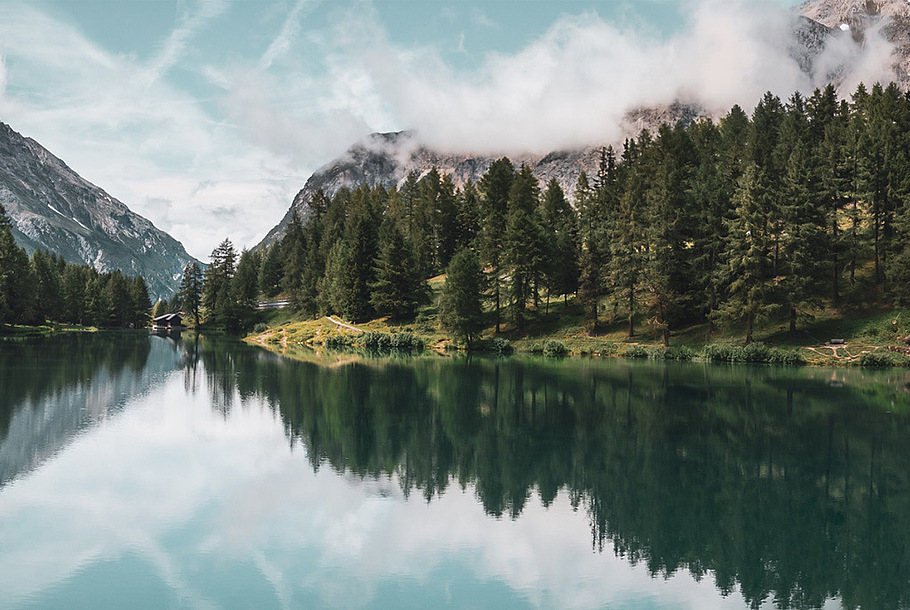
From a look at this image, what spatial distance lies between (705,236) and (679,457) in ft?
168

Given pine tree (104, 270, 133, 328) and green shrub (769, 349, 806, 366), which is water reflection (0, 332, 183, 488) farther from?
pine tree (104, 270, 133, 328)

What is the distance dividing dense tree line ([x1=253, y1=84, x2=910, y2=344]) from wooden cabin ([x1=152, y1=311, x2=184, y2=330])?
266 feet

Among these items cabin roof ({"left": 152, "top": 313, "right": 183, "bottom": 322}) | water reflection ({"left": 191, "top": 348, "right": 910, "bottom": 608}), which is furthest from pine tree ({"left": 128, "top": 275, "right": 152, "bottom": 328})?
water reflection ({"left": 191, "top": 348, "right": 910, "bottom": 608})

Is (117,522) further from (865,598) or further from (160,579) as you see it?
(865,598)

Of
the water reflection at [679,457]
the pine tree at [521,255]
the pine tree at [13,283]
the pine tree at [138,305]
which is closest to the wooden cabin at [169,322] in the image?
the pine tree at [138,305]

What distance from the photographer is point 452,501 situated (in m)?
17.4

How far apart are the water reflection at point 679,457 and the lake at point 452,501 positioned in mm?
100

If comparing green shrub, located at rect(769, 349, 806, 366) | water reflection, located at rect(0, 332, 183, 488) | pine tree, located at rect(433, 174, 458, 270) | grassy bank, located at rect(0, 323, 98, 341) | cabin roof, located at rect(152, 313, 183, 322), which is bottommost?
water reflection, located at rect(0, 332, 183, 488)

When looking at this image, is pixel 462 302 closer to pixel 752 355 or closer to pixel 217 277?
pixel 752 355

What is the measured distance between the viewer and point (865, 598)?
38.5ft

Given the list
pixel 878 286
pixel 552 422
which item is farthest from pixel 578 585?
pixel 878 286

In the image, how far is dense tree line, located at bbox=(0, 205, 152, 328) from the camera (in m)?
95.6

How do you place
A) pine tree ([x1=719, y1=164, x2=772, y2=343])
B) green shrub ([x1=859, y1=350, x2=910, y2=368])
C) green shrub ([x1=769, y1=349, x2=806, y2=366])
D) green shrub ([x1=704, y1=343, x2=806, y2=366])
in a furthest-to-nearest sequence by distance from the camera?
1. pine tree ([x1=719, y1=164, x2=772, y2=343])
2. green shrub ([x1=704, y1=343, x2=806, y2=366])
3. green shrub ([x1=769, y1=349, x2=806, y2=366])
4. green shrub ([x1=859, y1=350, x2=910, y2=368])

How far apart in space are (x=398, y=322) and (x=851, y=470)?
6886 cm
